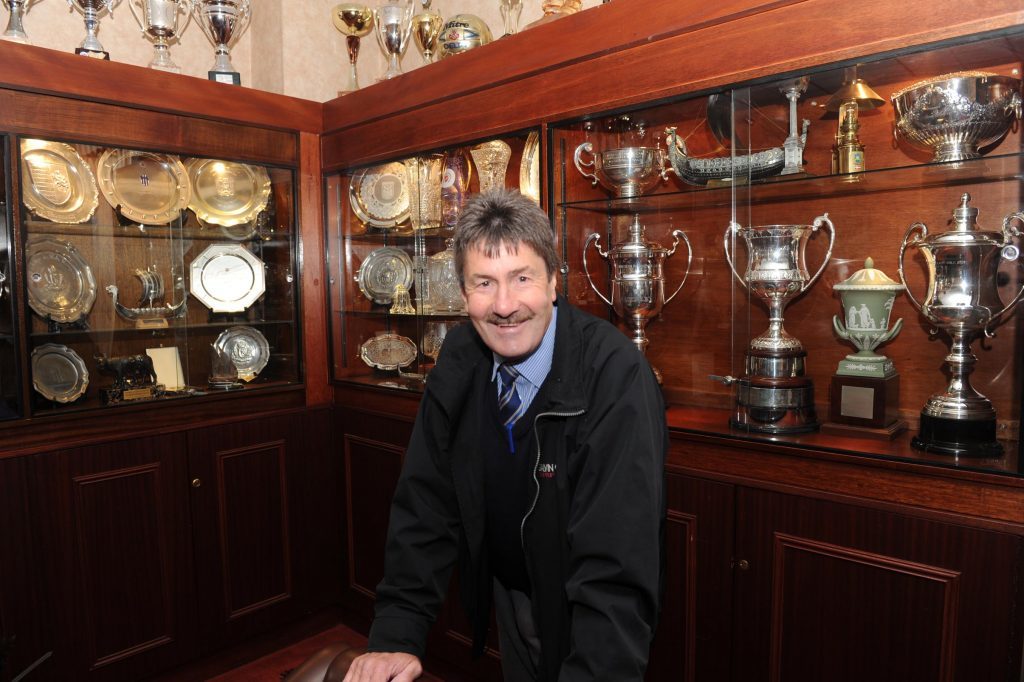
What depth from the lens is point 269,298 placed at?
10.1 feet

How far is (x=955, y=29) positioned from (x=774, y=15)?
1.34ft

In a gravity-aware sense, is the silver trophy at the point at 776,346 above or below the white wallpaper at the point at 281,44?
below

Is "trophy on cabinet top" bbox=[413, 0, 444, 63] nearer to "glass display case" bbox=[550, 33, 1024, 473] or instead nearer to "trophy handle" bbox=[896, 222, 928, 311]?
"glass display case" bbox=[550, 33, 1024, 473]

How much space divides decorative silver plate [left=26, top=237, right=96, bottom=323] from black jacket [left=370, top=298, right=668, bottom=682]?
181 cm

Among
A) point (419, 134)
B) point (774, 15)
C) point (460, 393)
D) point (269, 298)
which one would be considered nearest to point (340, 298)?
point (269, 298)

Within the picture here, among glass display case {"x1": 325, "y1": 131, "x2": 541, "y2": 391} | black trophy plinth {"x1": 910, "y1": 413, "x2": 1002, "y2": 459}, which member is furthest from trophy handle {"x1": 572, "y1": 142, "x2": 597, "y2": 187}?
black trophy plinth {"x1": 910, "y1": 413, "x2": 1002, "y2": 459}

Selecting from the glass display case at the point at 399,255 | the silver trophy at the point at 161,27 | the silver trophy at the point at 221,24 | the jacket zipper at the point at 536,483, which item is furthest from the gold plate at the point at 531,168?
the silver trophy at the point at 161,27

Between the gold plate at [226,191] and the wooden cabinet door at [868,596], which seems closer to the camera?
the wooden cabinet door at [868,596]

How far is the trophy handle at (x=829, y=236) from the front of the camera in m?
1.92

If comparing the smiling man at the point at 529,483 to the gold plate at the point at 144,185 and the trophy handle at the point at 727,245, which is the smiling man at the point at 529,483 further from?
the gold plate at the point at 144,185

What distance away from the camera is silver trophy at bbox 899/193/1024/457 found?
1599mm

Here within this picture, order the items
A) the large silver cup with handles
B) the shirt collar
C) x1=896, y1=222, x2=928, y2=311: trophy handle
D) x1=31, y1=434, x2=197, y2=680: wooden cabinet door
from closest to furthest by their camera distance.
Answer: the shirt collar < x1=896, y1=222, x2=928, y2=311: trophy handle < the large silver cup with handles < x1=31, y1=434, x2=197, y2=680: wooden cabinet door

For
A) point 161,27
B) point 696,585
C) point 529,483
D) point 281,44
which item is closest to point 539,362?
point 529,483

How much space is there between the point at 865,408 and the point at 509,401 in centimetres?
103
